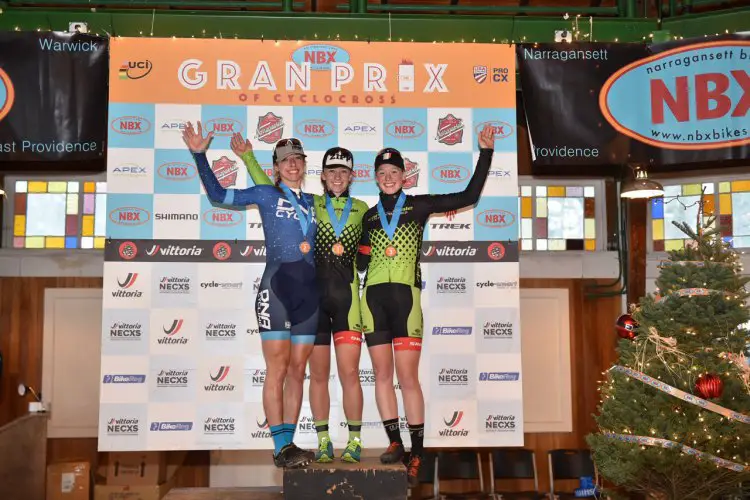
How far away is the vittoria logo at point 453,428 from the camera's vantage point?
211 inches

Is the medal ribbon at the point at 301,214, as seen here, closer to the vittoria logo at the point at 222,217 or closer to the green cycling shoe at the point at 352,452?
the vittoria logo at the point at 222,217

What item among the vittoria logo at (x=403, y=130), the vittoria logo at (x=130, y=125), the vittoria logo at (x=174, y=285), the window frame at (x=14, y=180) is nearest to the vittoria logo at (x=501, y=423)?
the vittoria logo at (x=403, y=130)

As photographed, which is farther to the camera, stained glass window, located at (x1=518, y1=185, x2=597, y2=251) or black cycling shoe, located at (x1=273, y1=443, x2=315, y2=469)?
stained glass window, located at (x1=518, y1=185, x2=597, y2=251)

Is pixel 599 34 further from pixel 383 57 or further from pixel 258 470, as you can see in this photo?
pixel 258 470

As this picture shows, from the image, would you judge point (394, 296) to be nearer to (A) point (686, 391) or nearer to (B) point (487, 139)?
(B) point (487, 139)

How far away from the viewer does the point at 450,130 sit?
552cm

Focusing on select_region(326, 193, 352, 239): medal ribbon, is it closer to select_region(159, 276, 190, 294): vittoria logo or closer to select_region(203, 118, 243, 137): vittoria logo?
select_region(203, 118, 243, 137): vittoria logo

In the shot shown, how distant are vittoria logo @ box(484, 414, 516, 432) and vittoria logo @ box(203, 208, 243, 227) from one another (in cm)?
223

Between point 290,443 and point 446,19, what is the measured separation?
3601mm

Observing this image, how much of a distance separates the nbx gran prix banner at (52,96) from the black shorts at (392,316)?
2406 millimetres

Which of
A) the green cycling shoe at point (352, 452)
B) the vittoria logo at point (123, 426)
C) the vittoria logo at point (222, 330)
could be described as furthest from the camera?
the vittoria logo at point (222, 330)

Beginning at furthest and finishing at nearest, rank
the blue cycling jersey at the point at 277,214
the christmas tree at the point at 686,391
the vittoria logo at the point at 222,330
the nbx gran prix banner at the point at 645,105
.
→ the nbx gran prix banner at the point at 645,105
the vittoria logo at the point at 222,330
the blue cycling jersey at the point at 277,214
the christmas tree at the point at 686,391

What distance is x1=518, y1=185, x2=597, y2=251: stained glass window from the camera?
8070mm

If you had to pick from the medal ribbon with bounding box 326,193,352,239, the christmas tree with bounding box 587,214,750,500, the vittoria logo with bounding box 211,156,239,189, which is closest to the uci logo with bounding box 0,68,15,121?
the vittoria logo with bounding box 211,156,239,189
